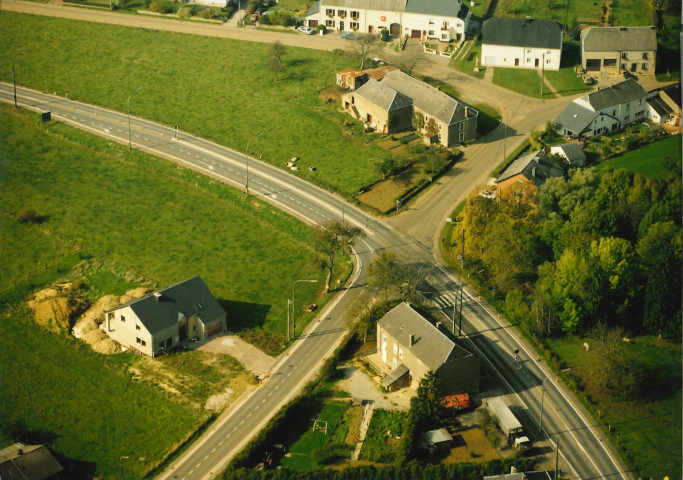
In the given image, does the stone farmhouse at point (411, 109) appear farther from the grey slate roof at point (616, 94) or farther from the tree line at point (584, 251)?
the tree line at point (584, 251)

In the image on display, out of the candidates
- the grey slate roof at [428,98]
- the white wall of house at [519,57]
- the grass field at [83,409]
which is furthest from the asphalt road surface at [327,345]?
the white wall of house at [519,57]

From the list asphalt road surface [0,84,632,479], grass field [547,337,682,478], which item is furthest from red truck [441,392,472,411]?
grass field [547,337,682,478]

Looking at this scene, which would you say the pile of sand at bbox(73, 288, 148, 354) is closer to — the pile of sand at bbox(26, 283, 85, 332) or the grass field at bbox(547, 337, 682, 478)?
the pile of sand at bbox(26, 283, 85, 332)

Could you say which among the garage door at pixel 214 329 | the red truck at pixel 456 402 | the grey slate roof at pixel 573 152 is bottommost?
the red truck at pixel 456 402

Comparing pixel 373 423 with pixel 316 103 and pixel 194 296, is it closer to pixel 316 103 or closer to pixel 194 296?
pixel 194 296

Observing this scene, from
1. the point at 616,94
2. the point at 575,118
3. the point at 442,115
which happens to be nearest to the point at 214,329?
the point at 442,115

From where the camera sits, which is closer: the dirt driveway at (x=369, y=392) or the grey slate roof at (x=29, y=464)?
the grey slate roof at (x=29, y=464)

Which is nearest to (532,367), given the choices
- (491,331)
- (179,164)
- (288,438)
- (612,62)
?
(491,331)

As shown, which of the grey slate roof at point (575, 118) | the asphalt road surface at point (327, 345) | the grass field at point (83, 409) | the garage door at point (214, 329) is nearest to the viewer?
the asphalt road surface at point (327, 345)

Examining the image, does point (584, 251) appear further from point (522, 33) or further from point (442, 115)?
point (522, 33)
